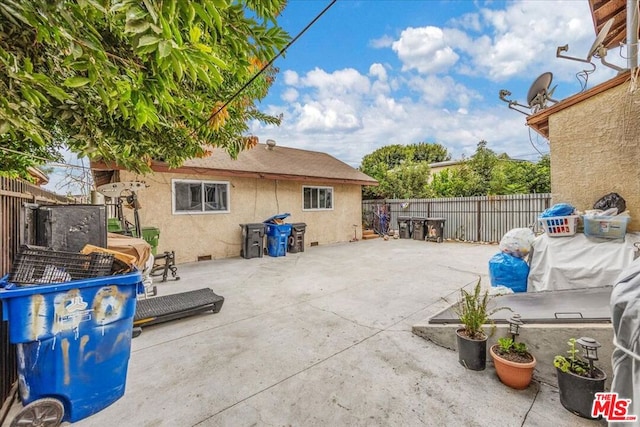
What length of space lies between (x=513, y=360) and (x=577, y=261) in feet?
7.58

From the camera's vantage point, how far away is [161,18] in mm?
939

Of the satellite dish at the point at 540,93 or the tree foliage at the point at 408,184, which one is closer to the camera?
the satellite dish at the point at 540,93

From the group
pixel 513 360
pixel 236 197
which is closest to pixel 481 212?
pixel 236 197

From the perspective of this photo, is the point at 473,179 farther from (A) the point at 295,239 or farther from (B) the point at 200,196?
(B) the point at 200,196

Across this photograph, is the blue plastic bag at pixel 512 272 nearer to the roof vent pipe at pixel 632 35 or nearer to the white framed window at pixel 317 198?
the roof vent pipe at pixel 632 35

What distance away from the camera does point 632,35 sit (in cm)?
319

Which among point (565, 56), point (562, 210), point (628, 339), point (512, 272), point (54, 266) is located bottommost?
point (512, 272)

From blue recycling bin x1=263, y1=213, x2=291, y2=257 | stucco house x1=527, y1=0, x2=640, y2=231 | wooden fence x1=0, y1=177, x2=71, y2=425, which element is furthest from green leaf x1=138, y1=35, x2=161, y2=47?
blue recycling bin x1=263, y1=213, x2=291, y2=257

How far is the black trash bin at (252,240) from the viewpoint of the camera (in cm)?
805

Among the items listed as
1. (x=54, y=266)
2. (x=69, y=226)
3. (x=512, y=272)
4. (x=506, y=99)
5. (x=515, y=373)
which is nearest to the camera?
(x=54, y=266)

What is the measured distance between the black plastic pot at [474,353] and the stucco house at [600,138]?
2954 mm

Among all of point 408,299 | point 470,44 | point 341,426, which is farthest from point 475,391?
point 470,44

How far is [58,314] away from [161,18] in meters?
2.01

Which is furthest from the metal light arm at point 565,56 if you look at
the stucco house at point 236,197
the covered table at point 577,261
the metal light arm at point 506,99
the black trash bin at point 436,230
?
the black trash bin at point 436,230
